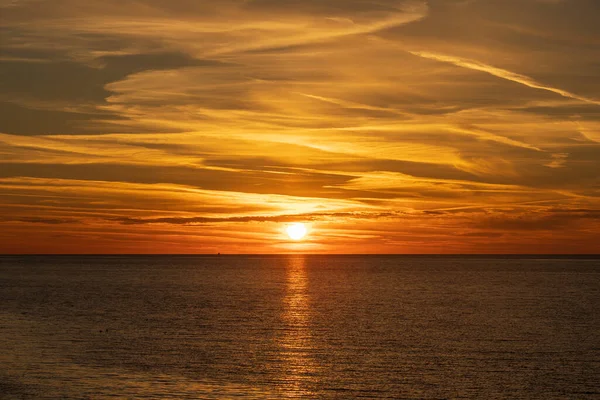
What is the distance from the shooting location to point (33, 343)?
6556 cm

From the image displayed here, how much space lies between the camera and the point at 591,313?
105000 millimetres

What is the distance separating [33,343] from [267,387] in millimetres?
27481

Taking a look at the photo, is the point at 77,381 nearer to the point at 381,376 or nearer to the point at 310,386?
the point at 310,386

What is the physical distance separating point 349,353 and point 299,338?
1166 centimetres

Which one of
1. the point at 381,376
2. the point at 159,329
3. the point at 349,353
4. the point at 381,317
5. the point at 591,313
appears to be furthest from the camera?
the point at 591,313

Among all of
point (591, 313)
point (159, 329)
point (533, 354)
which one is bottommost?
point (591, 313)

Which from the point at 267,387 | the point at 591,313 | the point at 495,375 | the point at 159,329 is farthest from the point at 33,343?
the point at 591,313

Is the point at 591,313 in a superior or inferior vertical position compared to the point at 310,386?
inferior

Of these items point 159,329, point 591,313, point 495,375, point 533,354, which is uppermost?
point 495,375

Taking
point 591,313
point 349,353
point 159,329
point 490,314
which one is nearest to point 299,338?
point 349,353

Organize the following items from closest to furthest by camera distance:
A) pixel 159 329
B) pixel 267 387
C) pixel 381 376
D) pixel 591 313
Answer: pixel 267 387 < pixel 381 376 < pixel 159 329 < pixel 591 313

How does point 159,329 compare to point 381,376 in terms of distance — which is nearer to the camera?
point 381,376

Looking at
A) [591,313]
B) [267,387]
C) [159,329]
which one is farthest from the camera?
[591,313]

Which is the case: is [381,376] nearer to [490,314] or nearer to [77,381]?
[77,381]
